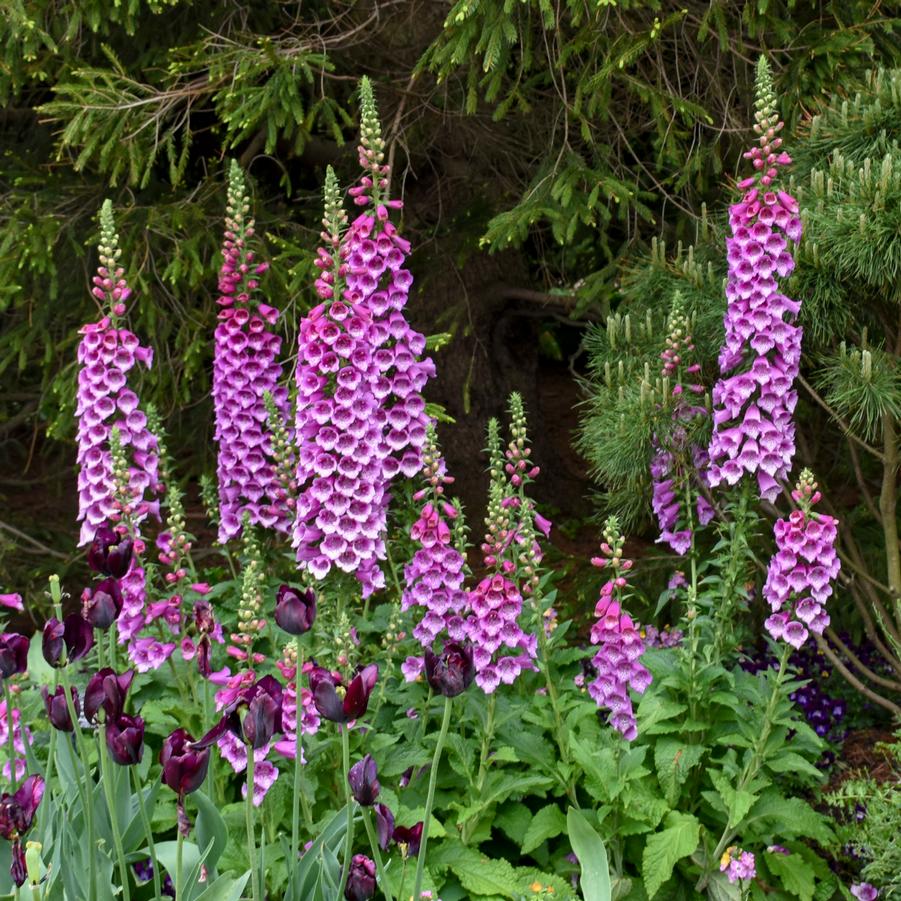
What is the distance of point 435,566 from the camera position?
362 cm

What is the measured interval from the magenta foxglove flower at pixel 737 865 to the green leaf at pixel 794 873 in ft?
0.48

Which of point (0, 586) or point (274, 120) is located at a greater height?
point (274, 120)

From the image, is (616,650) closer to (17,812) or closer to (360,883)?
(360,883)

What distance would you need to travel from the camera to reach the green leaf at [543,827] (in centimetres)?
356

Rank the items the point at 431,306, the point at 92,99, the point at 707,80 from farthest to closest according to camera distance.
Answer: the point at 431,306
the point at 707,80
the point at 92,99

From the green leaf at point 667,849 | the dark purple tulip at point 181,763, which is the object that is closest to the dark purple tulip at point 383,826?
the dark purple tulip at point 181,763

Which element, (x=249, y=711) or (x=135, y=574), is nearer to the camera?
(x=249, y=711)

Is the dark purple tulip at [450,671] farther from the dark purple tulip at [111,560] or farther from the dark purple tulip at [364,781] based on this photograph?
the dark purple tulip at [111,560]

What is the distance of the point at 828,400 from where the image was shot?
12.4 feet

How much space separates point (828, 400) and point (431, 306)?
10.5 feet

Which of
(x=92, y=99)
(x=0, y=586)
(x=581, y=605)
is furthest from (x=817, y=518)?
(x=0, y=586)

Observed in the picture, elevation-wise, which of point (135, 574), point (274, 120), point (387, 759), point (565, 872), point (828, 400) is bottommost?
point (565, 872)

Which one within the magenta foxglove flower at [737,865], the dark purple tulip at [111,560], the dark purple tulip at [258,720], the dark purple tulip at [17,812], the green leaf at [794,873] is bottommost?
the green leaf at [794,873]

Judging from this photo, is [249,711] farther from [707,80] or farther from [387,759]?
[707,80]
